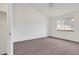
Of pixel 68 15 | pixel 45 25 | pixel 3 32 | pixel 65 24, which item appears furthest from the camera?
pixel 45 25

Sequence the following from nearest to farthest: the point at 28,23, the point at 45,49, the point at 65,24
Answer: the point at 45,49 < the point at 28,23 < the point at 65,24

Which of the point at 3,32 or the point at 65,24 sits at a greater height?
the point at 65,24

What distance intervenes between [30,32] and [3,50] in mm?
3368

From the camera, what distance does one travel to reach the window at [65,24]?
628 centimetres

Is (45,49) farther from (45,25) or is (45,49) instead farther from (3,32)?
(45,25)

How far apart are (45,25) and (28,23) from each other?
1526 mm

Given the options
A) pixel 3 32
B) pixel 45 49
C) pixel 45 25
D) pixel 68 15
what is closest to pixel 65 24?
pixel 68 15

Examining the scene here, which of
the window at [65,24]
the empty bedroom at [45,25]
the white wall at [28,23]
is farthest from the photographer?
the window at [65,24]

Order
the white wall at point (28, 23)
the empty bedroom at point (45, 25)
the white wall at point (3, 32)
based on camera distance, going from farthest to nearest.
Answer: the white wall at point (28, 23)
the empty bedroom at point (45, 25)
the white wall at point (3, 32)

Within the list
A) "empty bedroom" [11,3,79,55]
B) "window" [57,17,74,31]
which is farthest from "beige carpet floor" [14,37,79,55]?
"window" [57,17,74,31]

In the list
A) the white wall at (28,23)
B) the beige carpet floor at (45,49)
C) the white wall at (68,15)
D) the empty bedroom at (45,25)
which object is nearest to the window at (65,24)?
the empty bedroom at (45,25)

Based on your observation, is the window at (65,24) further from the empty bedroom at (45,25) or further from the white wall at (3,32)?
the white wall at (3,32)

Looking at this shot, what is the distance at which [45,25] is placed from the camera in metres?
7.51
